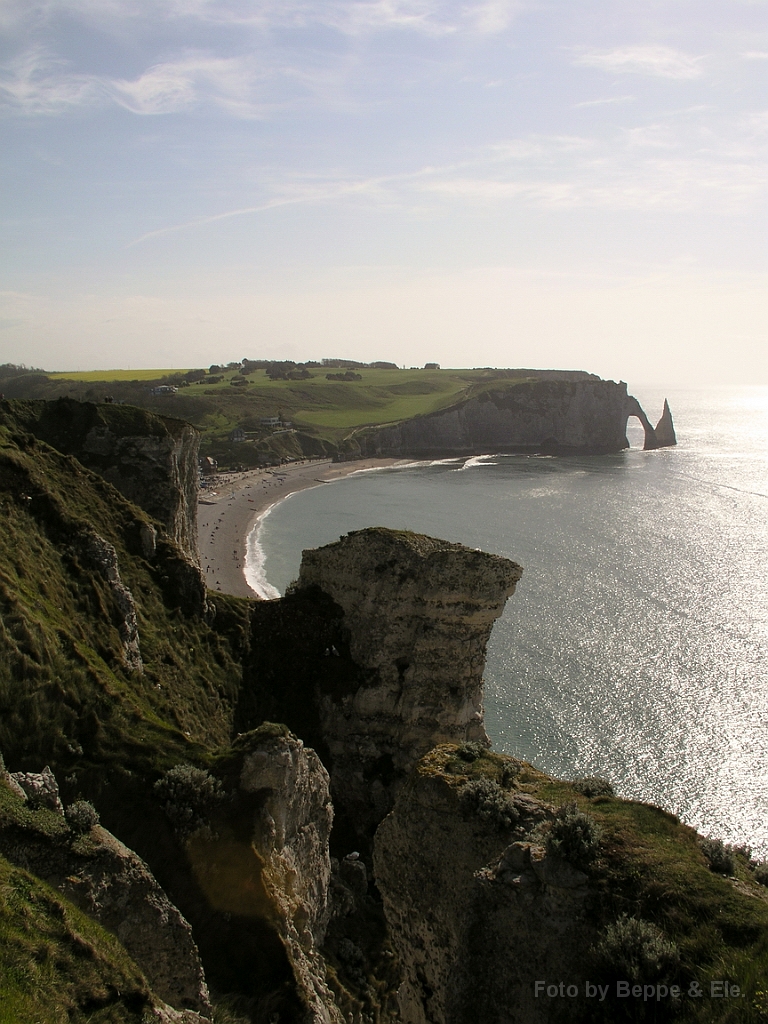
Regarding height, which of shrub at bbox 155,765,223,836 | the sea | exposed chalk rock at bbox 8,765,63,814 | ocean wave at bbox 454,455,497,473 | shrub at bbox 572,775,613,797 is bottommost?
the sea

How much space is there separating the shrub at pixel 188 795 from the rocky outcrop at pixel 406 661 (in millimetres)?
14110

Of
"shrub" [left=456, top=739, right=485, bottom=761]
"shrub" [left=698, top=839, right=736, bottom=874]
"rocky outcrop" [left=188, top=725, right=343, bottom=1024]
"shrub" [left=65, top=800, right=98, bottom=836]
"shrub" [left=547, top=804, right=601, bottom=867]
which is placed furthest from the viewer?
"shrub" [left=456, top=739, right=485, bottom=761]

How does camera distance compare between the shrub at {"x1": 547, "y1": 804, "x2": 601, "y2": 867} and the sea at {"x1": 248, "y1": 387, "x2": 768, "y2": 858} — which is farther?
the sea at {"x1": 248, "y1": 387, "x2": 768, "y2": 858}

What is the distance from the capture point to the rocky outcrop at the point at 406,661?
3080 cm

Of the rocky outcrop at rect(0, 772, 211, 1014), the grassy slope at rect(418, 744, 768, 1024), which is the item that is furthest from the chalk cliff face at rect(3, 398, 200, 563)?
the grassy slope at rect(418, 744, 768, 1024)

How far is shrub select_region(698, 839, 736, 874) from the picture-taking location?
44.8ft

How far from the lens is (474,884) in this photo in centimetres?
1485

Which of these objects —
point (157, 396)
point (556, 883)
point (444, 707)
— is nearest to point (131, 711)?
point (556, 883)

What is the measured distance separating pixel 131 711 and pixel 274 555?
73.5m

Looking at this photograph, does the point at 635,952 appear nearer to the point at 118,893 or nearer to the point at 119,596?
the point at 118,893

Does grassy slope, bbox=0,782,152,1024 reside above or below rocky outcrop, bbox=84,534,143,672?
below

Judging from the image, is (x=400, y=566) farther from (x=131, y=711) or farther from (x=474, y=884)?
(x=474, y=884)

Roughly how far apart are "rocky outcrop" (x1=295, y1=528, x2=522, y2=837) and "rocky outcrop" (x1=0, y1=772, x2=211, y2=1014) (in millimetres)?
16667

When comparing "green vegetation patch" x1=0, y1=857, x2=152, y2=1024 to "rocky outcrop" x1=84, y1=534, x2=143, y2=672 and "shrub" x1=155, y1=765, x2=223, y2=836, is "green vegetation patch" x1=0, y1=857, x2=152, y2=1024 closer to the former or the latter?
"shrub" x1=155, y1=765, x2=223, y2=836
